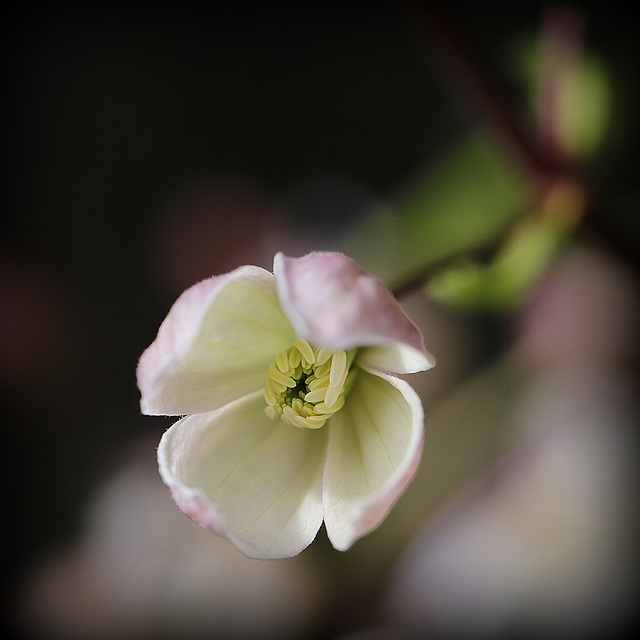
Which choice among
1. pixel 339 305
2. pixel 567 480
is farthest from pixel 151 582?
pixel 339 305

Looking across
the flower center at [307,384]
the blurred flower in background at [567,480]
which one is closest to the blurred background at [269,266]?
the blurred flower in background at [567,480]

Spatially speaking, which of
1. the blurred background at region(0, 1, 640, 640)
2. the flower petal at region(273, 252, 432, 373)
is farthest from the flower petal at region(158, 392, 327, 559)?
the blurred background at region(0, 1, 640, 640)

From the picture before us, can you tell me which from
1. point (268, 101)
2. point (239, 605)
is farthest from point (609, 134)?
point (239, 605)

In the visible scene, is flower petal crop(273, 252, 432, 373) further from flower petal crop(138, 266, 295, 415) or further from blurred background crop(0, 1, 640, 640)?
Result: blurred background crop(0, 1, 640, 640)

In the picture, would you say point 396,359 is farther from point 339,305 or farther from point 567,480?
point 567,480

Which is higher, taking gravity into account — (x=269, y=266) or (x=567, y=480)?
(x=269, y=266)

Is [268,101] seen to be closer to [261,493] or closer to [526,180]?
[526,180]

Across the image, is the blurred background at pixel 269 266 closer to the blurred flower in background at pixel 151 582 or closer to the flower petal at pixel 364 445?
the blurred flower in background at pixel 151 582
